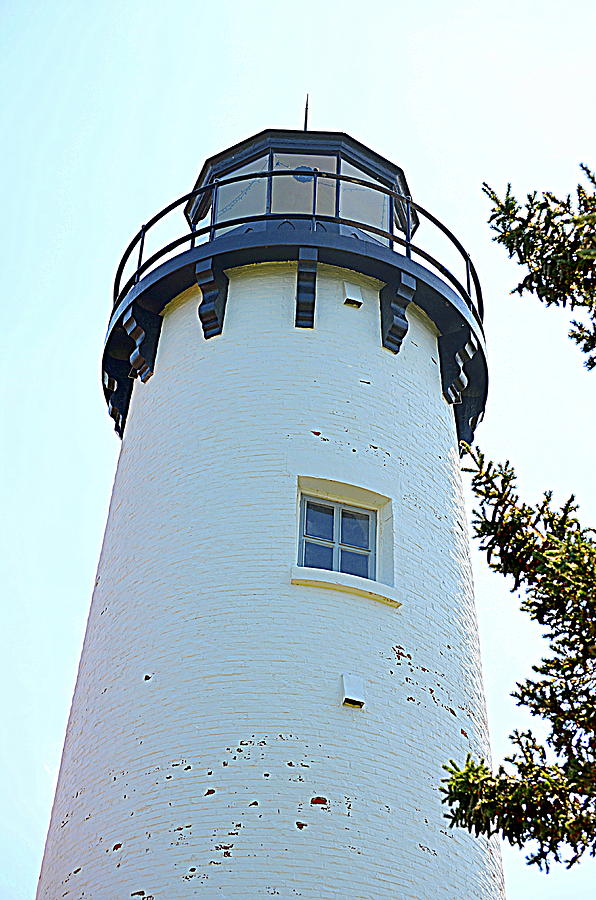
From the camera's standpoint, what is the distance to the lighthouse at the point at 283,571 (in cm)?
929

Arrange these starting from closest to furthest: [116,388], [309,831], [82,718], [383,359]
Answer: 1. [309,831]
2. [82,718]
3. [383,359]
4. [116,388]

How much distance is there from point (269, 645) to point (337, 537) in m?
1.61

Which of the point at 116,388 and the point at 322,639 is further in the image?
the point at 116,388

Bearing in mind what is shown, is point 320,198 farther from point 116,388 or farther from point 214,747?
point 214,747

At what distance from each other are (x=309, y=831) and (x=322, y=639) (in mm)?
1796

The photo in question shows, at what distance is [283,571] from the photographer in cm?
1048

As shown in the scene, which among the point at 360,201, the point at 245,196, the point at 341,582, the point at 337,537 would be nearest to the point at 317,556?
the point at 337,537

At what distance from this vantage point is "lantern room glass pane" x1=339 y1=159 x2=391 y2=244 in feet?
47.0

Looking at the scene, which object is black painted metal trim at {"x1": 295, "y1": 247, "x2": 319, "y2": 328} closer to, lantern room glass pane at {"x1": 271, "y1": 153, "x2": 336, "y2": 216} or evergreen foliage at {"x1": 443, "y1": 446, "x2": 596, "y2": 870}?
lantern room glass pane at {"x1": 271, "y1": 153, "x2": 336, "y2": 216}

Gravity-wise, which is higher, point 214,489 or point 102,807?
point 214,489

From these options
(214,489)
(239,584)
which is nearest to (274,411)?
(214,489)

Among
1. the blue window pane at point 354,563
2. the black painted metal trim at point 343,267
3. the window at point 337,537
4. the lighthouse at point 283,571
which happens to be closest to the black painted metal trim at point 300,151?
the lighthouse at point 283,571

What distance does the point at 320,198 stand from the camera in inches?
581

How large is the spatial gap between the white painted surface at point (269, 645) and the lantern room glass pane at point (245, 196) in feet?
6.02
